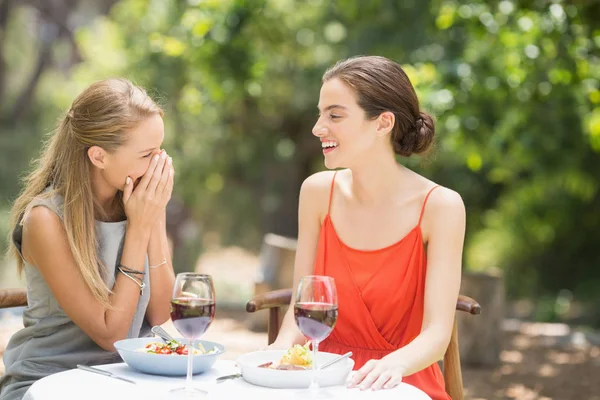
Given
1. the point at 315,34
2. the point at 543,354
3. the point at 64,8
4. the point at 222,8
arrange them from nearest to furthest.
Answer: the point at 222,8, the point at 543,354, the point at 315,34, the point at 64,8

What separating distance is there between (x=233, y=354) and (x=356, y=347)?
4299mm

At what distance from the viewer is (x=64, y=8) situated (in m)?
21.1

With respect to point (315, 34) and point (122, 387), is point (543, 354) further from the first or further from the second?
point (122, 387)

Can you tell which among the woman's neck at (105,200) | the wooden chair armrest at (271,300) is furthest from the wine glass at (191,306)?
the wooden chair armrest at (271,300)

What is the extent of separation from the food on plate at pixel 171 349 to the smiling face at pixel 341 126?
88 centimetres

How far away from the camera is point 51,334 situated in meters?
2.79

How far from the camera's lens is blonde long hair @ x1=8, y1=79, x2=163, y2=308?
272 cm

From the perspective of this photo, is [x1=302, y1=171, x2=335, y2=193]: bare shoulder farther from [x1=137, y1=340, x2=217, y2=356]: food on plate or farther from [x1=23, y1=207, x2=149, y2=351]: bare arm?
[x1=137, y1=340, x2=217, y2=356]: food on plate

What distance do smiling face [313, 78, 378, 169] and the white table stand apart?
988mm

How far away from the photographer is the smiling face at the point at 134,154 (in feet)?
9.16

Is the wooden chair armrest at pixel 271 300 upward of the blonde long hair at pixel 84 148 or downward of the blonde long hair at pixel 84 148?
downward

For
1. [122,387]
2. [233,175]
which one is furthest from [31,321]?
[233,175]

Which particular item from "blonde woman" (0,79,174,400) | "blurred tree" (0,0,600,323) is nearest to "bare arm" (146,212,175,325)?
"blonde woman" (0,79,174,400)

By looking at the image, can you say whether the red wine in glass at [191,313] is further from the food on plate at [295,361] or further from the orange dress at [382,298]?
the orange dress at [382,298]
